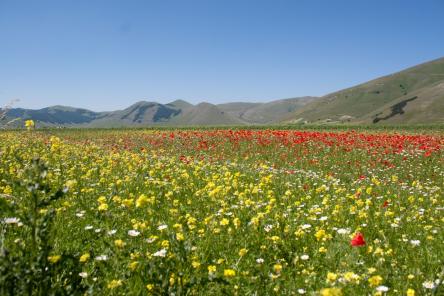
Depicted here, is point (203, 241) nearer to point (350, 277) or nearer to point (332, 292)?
point (350, 277)

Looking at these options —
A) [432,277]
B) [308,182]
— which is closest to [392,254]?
[432,277]

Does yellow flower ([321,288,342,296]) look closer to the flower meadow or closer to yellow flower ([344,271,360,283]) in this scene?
the flower meadow

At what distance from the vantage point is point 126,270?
3381 millimetres

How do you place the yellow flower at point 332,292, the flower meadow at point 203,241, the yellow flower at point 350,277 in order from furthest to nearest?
the yellow flower at point 350,277, the flower meadow at point 203,241, the yellow flower at point 332,292

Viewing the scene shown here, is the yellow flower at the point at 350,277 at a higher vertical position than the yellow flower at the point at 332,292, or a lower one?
lower

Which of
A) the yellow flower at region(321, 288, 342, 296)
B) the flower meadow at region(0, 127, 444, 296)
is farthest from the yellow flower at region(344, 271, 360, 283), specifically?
the yellow flower at region(321, 288, 342, 296)

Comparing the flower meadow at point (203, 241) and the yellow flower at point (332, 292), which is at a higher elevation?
the yellow flower at point (332, 292)

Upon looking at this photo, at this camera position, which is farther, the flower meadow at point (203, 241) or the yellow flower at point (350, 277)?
the yellow flower at point (350, 277)

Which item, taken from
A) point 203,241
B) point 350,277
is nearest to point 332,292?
point 350,277

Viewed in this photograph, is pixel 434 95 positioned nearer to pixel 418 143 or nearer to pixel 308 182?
pixel 418 143

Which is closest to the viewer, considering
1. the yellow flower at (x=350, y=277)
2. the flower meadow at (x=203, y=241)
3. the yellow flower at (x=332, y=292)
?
the yellow flower at (x=332, y=292)

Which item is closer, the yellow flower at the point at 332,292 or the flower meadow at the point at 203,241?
the yellow flower at the point at 332,292

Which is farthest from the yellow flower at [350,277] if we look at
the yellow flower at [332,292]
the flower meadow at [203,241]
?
the yellow flower at [332,292]

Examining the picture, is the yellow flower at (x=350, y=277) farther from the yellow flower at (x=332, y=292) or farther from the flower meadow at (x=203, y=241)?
the yellow flower at (x=332, y=292)
